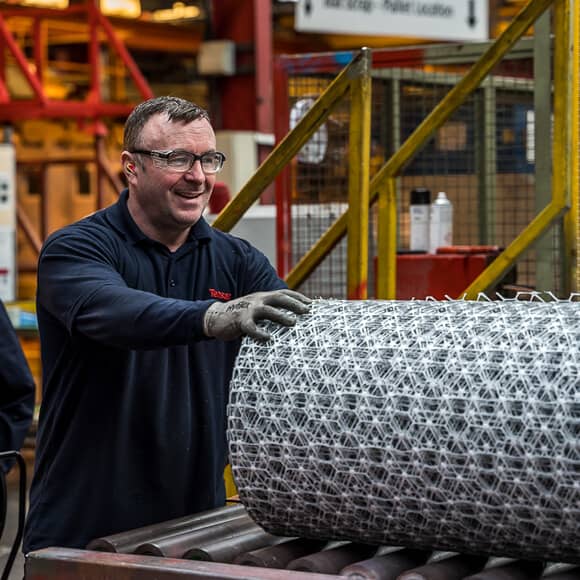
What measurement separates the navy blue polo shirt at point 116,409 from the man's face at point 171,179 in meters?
0.09

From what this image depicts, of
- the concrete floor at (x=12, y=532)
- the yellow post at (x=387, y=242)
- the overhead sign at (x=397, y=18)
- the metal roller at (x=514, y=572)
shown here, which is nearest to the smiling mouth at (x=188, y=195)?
the metal roller at (x=514, y=572)

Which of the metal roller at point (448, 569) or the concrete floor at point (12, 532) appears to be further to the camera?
the concrete floor at point (12, 532)

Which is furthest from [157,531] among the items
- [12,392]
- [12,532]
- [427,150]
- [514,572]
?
[12,532]

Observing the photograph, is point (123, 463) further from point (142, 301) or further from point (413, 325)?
point (413, 325)

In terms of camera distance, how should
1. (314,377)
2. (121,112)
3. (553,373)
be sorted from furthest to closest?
(121,112), (314,377), (553,373)

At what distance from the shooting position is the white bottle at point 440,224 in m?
6.00

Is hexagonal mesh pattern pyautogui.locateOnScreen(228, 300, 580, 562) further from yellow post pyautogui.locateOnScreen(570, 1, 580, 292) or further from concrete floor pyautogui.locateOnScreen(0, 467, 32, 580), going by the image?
concrete floor pyautogui.locateOnScreen(0, 467, 32, 580)

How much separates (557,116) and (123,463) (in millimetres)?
2325

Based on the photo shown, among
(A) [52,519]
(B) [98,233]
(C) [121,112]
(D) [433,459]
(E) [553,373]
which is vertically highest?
(C) [121,112]

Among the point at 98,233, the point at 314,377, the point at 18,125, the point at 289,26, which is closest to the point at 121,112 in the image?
the point at 18,125

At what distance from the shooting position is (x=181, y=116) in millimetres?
3150

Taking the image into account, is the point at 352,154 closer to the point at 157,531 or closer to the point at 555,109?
the point at 555,109

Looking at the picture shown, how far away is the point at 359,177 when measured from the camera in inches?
176

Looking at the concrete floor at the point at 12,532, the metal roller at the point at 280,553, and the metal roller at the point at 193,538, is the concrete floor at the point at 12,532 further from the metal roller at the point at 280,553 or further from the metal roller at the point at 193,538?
the metal roller at the point at 280,553
